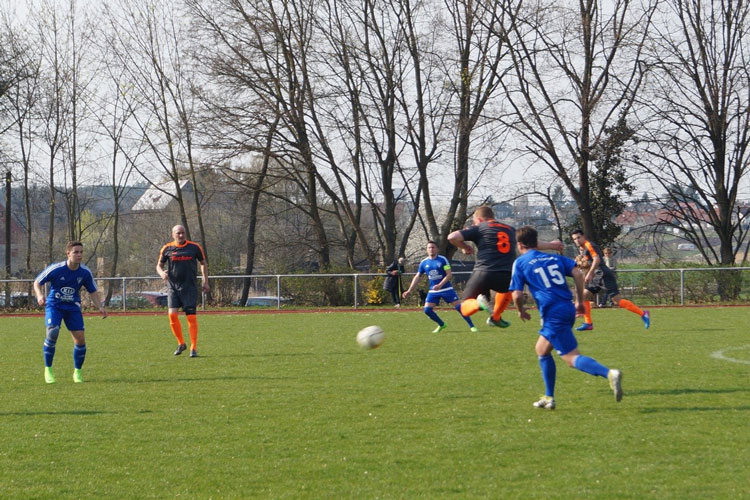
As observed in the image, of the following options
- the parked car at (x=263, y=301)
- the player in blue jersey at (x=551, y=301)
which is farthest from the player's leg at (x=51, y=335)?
the parked car at (x=263, y=301)

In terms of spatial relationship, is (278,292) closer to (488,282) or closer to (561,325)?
(488,282)

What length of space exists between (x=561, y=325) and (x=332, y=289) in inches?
870

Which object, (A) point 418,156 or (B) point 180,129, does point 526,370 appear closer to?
(A) point 418,156

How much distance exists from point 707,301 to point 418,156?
44.7 feet

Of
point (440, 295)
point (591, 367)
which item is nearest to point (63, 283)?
point (591, 367)

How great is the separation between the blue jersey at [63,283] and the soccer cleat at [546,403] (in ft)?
18.3

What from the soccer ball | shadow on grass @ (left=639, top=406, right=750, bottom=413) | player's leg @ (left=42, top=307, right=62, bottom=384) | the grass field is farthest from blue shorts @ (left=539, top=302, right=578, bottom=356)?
player's leg @ (left=42, top=307, right=62, bottom=384)

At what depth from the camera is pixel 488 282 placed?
10.4m

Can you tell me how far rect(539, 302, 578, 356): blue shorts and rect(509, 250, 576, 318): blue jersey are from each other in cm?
4

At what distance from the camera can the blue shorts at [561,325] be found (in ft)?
23.3

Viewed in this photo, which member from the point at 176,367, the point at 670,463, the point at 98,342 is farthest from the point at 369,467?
the point at 98,342

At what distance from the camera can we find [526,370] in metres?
9.98

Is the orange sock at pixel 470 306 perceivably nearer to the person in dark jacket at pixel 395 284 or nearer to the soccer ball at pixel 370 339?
the soccer ball at pixel 370 339

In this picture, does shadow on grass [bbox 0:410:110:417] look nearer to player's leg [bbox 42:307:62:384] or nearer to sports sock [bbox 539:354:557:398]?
player's leg [bbox 42:307:62:384]
